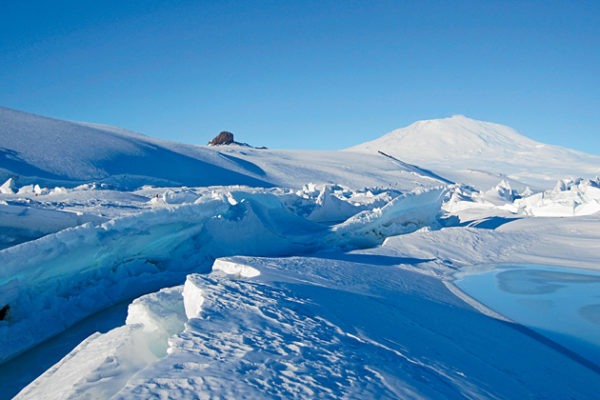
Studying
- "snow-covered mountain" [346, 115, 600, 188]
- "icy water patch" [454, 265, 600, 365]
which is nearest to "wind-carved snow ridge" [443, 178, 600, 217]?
"icy water patch" [454, 265, 600, 365]

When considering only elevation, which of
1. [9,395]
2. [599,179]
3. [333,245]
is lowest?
[9,395]

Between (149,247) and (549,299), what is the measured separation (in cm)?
375

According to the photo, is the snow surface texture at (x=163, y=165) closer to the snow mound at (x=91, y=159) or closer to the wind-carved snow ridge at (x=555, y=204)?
the snow mound at (x=91, y=159)

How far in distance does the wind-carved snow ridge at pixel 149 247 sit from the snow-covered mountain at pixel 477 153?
27.0 m

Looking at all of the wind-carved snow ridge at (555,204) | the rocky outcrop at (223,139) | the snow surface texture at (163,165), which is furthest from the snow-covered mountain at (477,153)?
the wind-carved snow ridge at (555,204)

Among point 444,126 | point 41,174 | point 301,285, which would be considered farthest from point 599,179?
point 444,126

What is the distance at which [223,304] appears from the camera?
2.01 m

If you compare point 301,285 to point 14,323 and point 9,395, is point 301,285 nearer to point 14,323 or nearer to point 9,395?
point 9,395

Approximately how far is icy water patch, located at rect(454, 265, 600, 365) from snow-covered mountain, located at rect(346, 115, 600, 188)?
2841 centimetres

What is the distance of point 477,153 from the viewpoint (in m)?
52.3

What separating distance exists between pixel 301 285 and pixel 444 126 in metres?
67.6

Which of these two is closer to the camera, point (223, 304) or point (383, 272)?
point (223, 304)

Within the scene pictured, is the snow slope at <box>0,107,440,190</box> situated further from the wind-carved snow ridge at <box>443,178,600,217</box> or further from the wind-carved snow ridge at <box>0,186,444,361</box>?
the wind-carved snow ridge at <box>443,178,600,217</box>

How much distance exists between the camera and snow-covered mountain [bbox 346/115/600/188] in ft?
125
